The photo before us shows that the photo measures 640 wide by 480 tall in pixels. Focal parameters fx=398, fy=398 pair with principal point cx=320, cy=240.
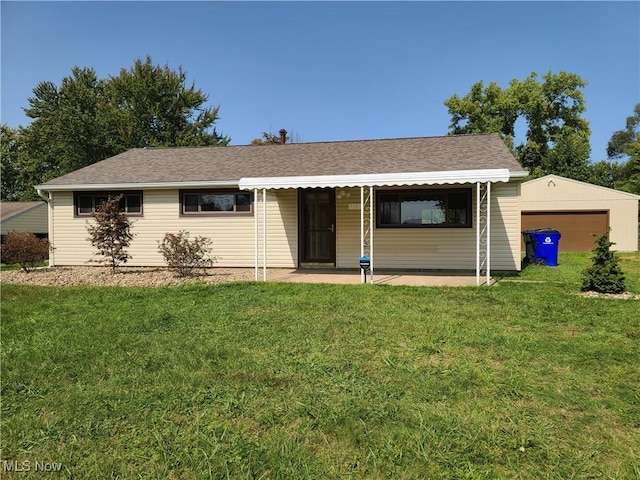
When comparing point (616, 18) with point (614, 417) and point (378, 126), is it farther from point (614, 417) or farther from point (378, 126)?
point (378, 126)

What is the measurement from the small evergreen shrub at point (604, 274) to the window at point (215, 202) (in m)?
8.12

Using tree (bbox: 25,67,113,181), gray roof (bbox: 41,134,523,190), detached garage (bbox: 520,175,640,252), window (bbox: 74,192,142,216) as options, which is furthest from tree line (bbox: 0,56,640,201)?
window (bbox: 74,192,142,216)

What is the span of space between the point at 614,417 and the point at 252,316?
413 cm

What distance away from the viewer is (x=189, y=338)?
4672 mm

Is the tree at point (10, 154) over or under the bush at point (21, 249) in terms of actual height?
over

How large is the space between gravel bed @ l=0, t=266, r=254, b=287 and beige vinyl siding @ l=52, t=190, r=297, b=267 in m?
0.79

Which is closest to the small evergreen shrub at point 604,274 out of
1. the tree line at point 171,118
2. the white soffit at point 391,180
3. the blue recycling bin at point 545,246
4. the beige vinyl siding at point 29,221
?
the white soffit at point 391,180

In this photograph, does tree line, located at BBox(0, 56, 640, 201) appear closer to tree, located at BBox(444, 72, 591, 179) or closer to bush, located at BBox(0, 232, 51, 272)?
tree, located at BBox(444, 72, 591, 179)

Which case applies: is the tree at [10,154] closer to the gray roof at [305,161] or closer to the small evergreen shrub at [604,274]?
the gray roof at [305,161]

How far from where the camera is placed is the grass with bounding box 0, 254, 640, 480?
2395 millimetres

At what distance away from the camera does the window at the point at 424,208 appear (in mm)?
10242

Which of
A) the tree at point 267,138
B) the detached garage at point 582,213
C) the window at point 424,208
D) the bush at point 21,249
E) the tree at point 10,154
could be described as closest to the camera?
the bush at point 21,249

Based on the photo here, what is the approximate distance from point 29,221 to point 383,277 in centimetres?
2894

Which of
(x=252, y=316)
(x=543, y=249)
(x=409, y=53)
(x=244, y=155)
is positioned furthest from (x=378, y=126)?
(x=252, y=316)
